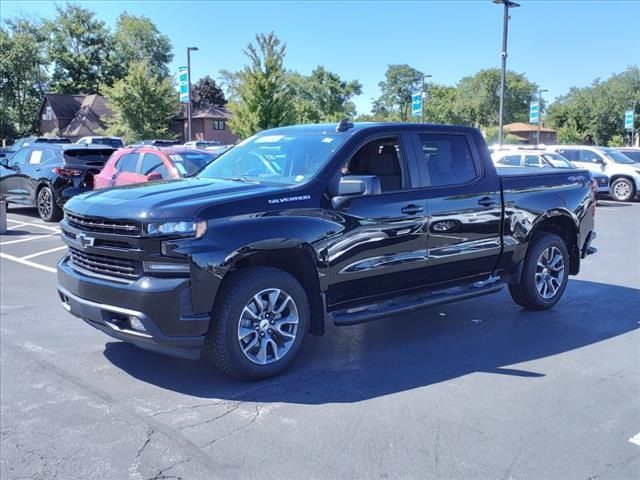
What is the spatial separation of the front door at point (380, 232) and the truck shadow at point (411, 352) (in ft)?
1.88

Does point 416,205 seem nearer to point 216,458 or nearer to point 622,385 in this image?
point 622,385

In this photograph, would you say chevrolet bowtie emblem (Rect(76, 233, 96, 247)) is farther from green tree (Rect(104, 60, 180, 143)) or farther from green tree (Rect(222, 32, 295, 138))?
green tree (Rect(104, 60, 180, 143))

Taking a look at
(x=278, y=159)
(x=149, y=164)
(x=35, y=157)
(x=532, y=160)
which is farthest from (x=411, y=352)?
(x=532, y=160)

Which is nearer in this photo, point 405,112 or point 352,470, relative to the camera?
point 352,470

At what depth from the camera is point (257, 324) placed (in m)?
4.39

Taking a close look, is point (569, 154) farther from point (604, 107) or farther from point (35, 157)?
point (604, 107)

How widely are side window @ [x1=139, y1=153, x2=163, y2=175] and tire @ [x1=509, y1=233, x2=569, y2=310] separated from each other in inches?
266

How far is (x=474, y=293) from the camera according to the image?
18.6 feet

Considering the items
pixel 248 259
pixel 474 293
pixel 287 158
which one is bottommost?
pixel 474 293

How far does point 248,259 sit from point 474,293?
239 centimetres

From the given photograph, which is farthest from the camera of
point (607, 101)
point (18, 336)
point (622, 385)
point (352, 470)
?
point (607, 101)

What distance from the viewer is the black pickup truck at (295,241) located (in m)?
4.04

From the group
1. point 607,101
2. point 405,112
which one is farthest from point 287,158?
point 405,112

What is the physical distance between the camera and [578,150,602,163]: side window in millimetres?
21297
